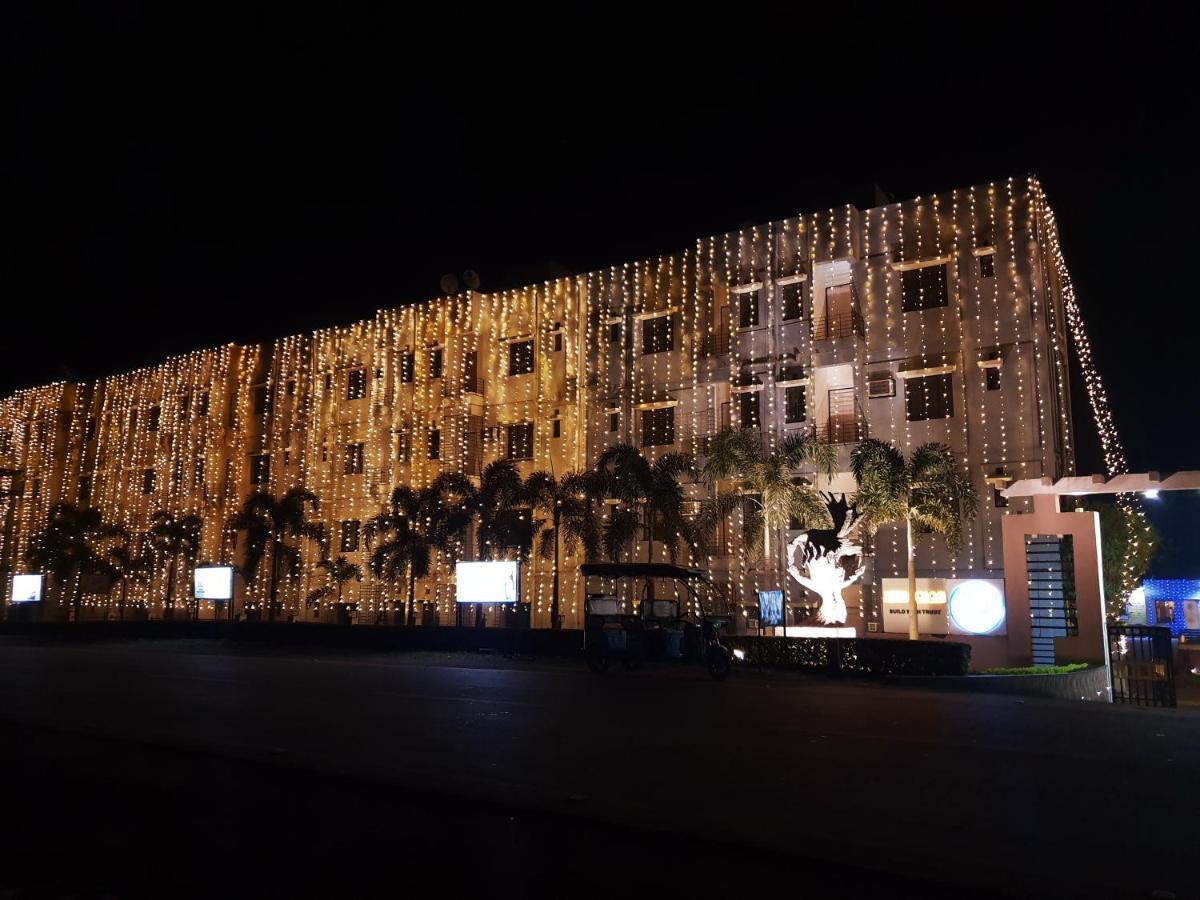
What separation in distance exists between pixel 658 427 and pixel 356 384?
17080 mm

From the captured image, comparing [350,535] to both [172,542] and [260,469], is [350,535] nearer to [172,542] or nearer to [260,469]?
[260,469]

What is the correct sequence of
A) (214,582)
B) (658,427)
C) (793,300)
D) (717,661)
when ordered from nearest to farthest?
(717,661), (793,300), (658,427), (214,582)

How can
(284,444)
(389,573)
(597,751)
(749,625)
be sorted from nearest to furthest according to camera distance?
(597,751)
(749,625)
(389,573)
(284,444)

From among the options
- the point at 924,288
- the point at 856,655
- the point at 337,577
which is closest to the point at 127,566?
the point at 337,577

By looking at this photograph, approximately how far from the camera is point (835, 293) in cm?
3397

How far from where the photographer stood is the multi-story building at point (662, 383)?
30.0 m

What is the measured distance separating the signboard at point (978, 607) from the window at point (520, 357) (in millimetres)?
20849

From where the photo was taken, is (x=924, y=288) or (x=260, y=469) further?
(x=260, y=469)

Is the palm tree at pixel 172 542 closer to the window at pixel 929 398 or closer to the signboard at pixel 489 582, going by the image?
the signboard at pixel 489 582

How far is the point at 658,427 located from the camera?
1465 inches

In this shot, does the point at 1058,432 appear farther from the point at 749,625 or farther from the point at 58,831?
the point at 58,831

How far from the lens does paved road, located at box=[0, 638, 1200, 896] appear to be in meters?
5.95

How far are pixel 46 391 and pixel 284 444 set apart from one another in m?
23.5

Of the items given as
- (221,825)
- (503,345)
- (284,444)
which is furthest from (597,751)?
(284,444)
